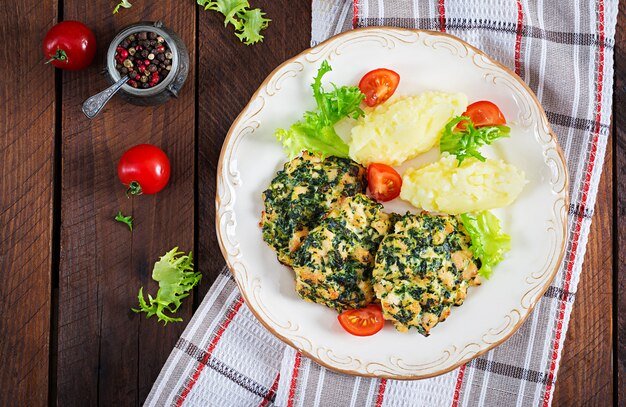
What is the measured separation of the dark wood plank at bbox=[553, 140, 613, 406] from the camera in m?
4.51

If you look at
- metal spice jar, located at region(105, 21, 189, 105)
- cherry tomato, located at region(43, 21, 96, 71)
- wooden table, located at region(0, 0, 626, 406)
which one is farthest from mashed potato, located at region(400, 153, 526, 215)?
cherry tomato, located at region(43, 21, 96, 71)

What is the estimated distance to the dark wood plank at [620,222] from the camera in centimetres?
453

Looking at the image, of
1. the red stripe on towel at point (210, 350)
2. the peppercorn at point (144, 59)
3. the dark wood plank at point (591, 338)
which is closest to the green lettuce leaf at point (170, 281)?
the red stripe on towel at point (210, 350)

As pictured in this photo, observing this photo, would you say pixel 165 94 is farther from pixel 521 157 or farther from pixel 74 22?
pixel 521 157

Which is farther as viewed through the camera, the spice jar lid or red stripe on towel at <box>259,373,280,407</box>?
red stripe on towel at <box>259,373,280,407</box>

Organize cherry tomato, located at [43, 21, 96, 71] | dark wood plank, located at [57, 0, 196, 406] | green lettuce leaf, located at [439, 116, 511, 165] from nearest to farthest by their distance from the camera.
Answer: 1. green lettuce leaf, located at [439, 116, 511, 165]
2. cherry tomato, located at [43, 21, 96, 71]
3. dark wood plank, located at [57, 0, 196, 406]

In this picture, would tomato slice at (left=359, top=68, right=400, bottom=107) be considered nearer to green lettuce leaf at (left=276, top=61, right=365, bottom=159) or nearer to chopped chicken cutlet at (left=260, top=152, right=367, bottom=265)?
green lettuce leaf at (left=276, top=61, right=365, bottom=159)

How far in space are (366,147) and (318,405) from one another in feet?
5.83

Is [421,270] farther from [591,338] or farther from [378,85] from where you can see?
[591,338]

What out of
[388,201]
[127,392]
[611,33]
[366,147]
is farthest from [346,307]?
[611,33]

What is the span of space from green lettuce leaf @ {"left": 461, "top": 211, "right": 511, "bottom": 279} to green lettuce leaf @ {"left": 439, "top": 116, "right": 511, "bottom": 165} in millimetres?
373

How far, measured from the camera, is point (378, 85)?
4.09m

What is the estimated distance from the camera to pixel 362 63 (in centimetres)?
422

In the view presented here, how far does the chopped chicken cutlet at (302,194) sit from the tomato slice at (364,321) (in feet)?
1.66
